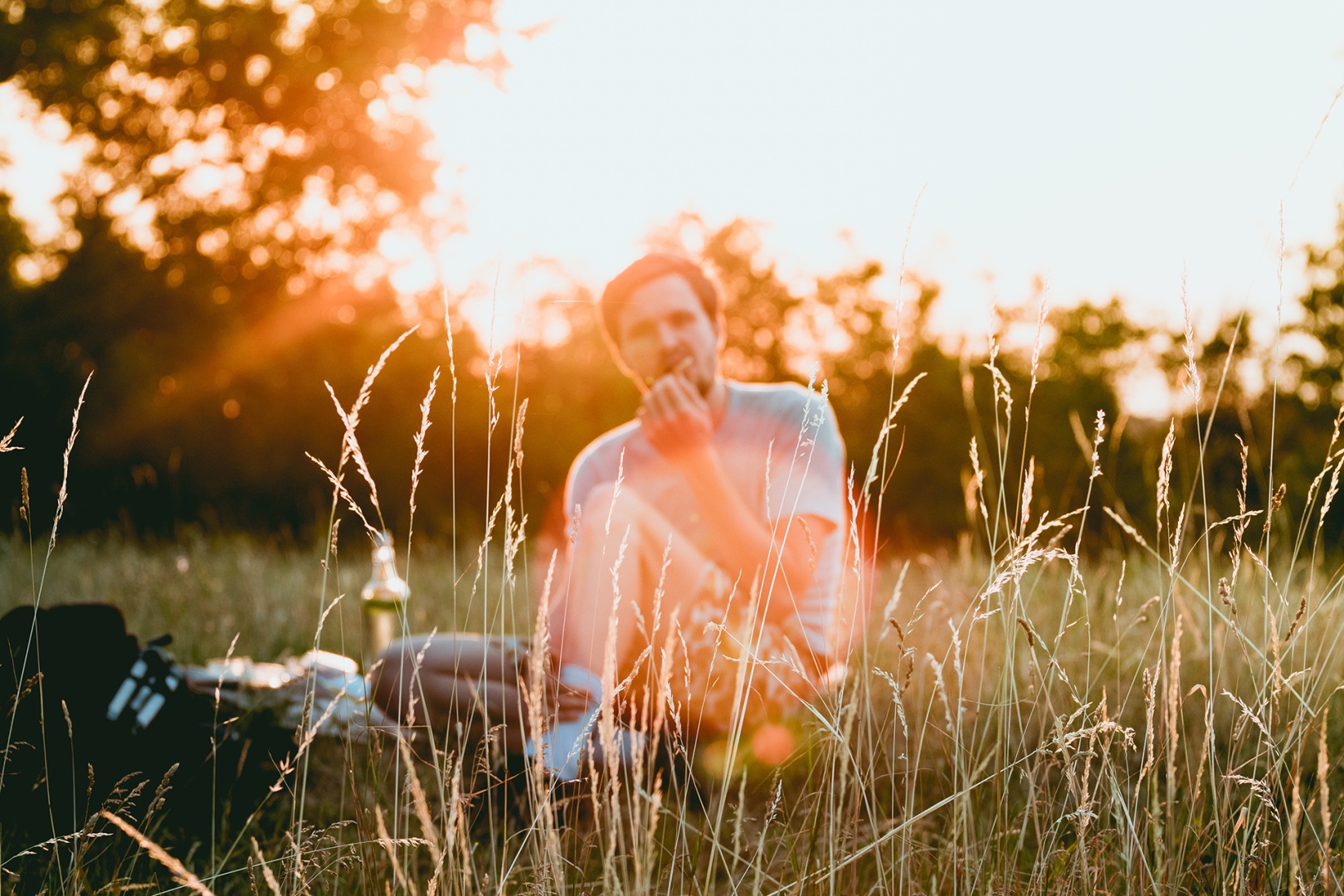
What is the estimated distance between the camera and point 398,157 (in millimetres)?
11031

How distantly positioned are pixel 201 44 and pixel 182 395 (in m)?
4.35

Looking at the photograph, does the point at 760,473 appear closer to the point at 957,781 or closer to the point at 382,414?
the point at 957,781

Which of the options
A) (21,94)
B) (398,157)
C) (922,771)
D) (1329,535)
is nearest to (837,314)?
(398,157)

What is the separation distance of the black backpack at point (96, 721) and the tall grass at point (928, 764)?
118 mm

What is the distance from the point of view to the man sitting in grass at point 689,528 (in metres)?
2.29

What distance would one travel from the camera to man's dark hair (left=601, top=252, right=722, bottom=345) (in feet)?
9.70

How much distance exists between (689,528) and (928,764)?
40.1 inches

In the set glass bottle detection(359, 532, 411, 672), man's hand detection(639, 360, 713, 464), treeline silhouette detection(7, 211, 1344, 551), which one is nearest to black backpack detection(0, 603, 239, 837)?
glass bottle detection(359, 532, 411, 672)

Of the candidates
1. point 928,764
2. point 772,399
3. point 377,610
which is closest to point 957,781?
point 928,764

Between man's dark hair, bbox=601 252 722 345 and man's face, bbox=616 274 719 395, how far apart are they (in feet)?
0.07

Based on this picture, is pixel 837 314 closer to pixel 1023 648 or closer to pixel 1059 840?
pixel 1023 648

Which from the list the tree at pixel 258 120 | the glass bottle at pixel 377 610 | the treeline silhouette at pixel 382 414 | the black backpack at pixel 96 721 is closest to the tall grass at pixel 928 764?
the black backpack at pixel 96 721

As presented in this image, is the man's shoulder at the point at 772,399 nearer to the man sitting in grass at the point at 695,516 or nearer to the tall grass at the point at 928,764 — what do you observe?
the man sitting in grass at the point at 695,516

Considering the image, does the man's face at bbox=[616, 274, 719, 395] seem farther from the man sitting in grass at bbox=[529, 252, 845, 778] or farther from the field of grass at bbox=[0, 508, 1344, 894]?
the field of grass at bbox=[0, 508, 1344, 894]
